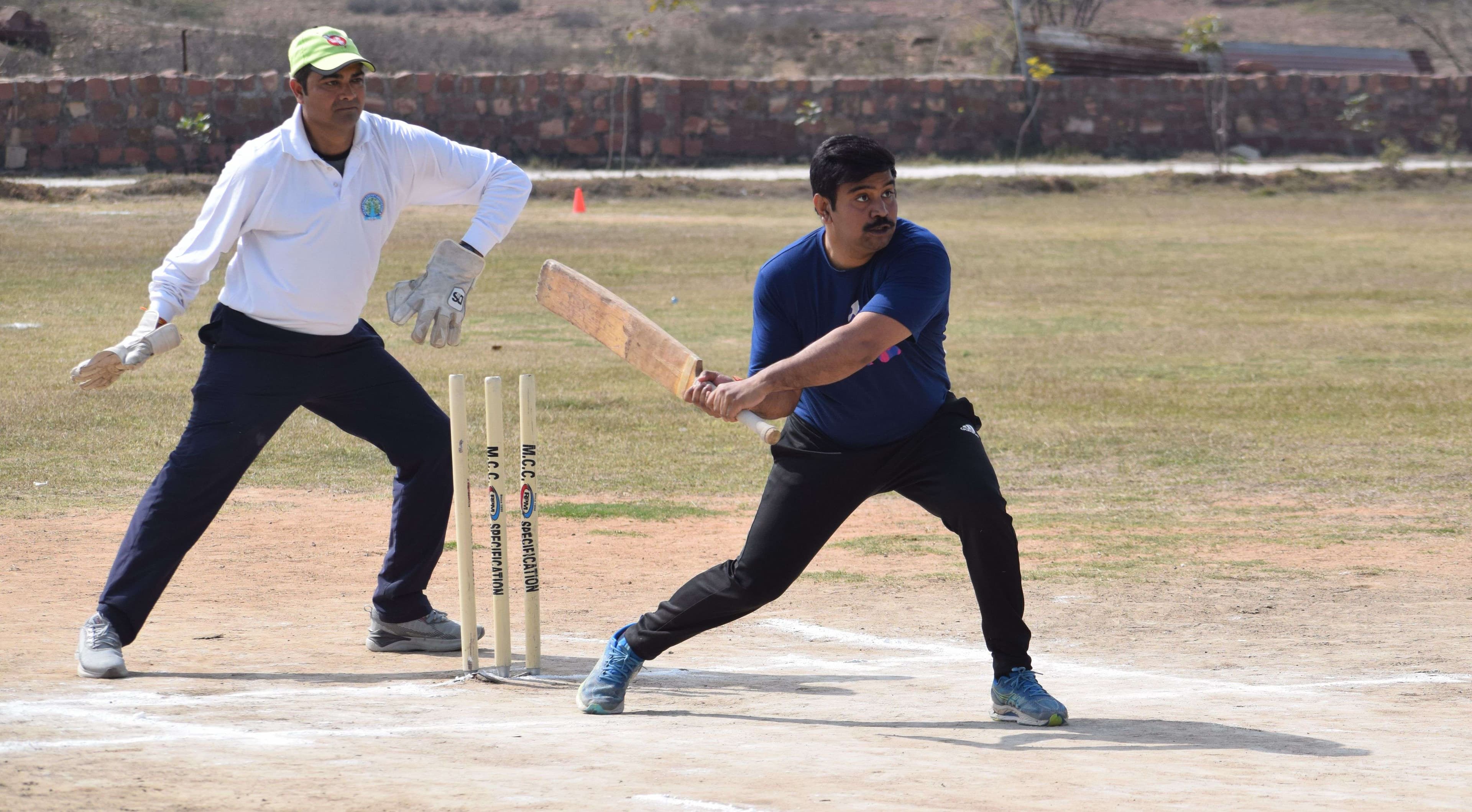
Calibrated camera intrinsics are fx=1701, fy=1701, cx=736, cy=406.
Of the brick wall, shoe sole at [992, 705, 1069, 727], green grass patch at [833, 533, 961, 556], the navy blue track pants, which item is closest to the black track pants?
shoe sole at [992, 705, 1069, 727]

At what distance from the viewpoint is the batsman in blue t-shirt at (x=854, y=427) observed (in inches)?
199

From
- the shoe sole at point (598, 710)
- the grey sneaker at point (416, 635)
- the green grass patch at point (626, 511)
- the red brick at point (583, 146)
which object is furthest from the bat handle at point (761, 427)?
the red brick at point (583, 146)

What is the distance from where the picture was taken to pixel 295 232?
5852mm

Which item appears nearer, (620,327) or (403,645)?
(620,327)

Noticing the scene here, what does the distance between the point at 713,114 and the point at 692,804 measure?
30.9 meters

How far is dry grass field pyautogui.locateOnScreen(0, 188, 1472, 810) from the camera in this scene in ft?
14.8

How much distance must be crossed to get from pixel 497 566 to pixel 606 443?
19.0ft

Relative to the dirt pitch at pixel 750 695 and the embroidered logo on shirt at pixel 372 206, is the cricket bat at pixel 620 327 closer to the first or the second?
the embroidered logo on shirt at pixel 372 206

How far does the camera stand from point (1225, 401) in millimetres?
13172

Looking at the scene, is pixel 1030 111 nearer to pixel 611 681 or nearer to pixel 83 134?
pixel 83 134

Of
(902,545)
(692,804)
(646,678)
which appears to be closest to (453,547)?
(902,545)

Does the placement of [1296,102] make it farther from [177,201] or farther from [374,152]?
[374,152]

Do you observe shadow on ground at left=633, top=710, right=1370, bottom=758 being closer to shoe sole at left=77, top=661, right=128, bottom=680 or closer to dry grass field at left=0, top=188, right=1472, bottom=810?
dry grass field at left=0, top=188, right=1472, bottom=810

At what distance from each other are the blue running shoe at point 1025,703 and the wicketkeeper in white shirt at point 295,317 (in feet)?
7.07
